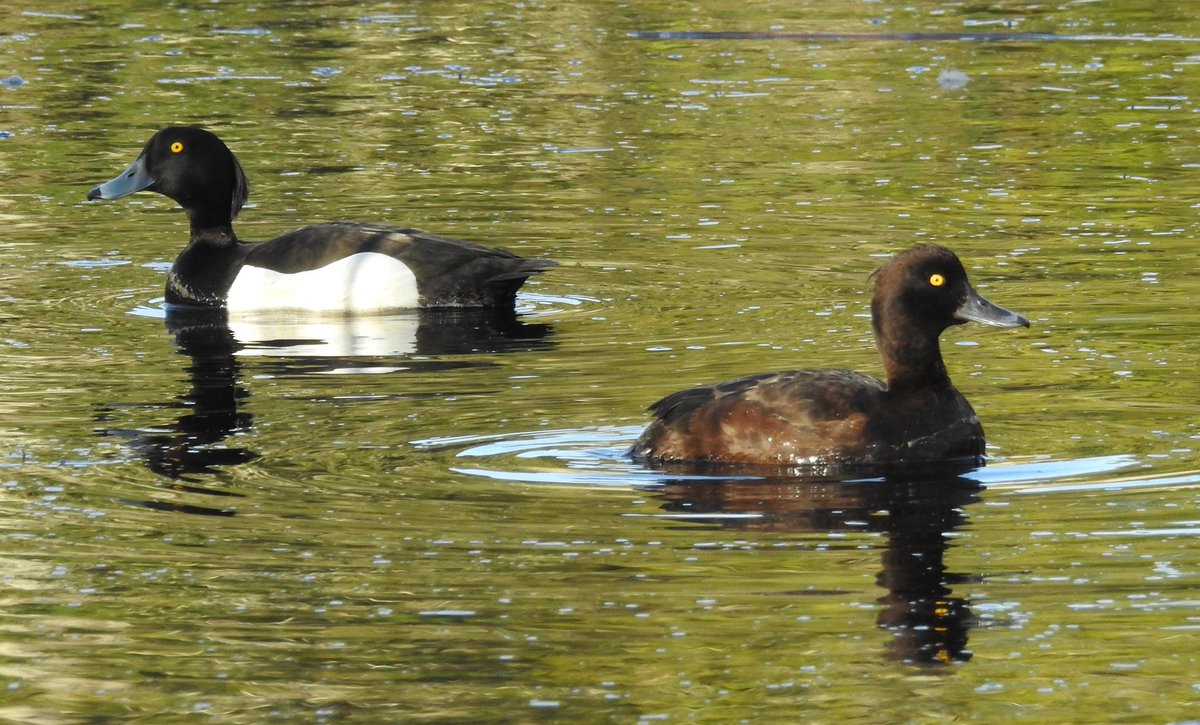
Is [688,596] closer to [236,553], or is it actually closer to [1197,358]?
[236,553]

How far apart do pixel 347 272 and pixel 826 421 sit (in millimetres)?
5481

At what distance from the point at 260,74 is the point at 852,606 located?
15.9m

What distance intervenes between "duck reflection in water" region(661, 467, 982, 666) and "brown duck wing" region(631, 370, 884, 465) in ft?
0.61

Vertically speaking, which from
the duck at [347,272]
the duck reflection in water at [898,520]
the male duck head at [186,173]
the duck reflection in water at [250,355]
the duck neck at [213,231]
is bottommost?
the duck reflection in water at [898,520]

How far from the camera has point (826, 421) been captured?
893cm

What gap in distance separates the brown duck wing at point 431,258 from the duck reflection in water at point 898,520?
5.09 m

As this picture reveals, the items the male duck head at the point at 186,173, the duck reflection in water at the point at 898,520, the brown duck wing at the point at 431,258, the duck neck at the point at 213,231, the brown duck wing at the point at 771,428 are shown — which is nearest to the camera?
the duck reflection in water at the point at 898,520

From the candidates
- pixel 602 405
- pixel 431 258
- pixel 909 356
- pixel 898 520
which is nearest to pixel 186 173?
pixel 431 258

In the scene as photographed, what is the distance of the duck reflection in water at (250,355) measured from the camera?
365 inches

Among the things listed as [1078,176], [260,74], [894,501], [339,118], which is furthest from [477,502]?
[260,74]

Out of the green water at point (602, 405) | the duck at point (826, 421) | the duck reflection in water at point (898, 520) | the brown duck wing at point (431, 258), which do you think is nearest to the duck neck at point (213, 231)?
the green water at point (602, 405)

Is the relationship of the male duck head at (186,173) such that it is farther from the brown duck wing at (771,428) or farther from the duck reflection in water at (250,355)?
the brown duck wing at (771,428)

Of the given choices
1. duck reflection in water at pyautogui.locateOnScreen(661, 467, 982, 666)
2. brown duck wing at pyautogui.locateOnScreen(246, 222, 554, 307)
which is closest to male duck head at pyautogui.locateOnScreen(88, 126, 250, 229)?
brown duck wing at pyautogui.locateOnScreen(246, 222, 554, 307)

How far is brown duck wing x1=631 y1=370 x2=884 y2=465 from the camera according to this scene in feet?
29.2
